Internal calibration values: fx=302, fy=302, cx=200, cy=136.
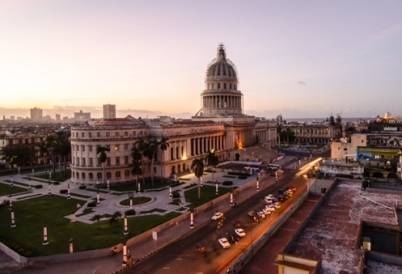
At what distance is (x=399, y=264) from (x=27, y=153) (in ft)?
360

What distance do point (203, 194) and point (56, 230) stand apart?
98.7 ft

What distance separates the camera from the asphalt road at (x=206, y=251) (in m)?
34.2

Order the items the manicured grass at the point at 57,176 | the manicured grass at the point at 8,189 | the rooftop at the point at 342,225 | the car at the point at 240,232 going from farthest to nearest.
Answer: the manicured grass at the point at 57,176
the manicured grass at the point at 8,189
the car at the point at 240,232
the rooftop at the point at 342,225

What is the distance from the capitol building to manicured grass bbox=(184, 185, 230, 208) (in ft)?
53.5

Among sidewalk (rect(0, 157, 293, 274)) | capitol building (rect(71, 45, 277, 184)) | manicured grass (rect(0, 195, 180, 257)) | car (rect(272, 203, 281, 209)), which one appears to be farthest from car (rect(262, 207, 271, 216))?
capitol building (rect(71, 45, 277, 184))

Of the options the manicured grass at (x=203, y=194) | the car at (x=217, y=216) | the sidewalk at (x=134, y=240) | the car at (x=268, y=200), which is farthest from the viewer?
the manicured grass at (x=203, y=194)

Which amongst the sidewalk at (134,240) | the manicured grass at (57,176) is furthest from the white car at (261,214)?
the manicured grass at (57,176)

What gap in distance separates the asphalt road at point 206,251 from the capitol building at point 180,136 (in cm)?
3589

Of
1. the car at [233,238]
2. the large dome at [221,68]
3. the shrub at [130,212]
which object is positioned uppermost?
the large dome at [221,68]

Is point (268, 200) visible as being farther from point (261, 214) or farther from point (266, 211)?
point (261, 214)

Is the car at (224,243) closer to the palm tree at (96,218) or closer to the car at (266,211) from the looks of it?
the car at (266,211)

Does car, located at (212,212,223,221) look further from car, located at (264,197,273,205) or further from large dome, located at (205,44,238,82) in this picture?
large dome, located at (205,44,238,82)

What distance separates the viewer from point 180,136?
91188mm

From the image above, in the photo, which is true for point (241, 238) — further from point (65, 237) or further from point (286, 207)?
point (65, 237)
